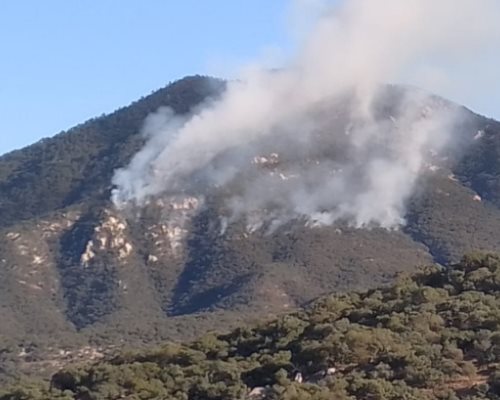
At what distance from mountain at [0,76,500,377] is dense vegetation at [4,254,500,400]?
74.8 m

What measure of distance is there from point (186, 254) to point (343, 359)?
13189cm

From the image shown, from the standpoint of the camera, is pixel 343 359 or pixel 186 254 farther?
pixel 186 254

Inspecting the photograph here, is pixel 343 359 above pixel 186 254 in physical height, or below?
below

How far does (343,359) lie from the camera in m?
42.5

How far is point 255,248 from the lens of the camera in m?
166

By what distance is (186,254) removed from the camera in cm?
17388

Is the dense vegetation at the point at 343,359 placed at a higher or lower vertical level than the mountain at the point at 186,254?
A: lower

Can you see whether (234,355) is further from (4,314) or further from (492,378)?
(4,314)

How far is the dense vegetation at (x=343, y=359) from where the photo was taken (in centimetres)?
3956

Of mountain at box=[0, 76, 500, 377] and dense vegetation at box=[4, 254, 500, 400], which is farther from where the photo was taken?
mountain at box=[0, 76, 500, 377]

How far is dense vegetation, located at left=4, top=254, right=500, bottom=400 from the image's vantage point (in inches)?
1558

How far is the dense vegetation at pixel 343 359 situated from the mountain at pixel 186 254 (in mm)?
74756

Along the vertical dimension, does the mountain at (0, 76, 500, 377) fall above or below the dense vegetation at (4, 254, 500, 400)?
above

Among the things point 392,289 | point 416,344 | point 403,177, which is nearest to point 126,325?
point 403,177
